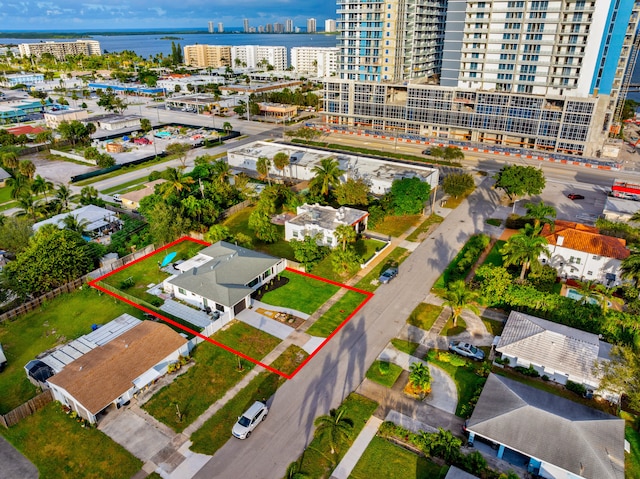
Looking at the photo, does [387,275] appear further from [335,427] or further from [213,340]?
[335,427]

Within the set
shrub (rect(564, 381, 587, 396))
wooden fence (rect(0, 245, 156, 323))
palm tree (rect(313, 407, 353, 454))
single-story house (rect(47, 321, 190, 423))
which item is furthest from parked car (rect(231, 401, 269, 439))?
wooden fence (rect(0, 245, 156, 323))

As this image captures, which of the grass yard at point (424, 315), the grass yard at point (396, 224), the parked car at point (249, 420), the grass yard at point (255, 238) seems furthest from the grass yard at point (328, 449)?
the grass yard at point (396, 224)

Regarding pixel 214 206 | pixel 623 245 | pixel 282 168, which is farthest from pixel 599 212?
pixel 214 206

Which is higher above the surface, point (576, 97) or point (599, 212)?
point (576, 97)

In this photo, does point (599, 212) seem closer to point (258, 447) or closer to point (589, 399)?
point (589, 399)

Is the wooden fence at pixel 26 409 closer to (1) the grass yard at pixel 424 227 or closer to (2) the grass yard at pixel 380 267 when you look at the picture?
(2) the grass yard at pixel 380 267

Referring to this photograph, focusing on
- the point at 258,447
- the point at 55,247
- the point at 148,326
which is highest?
the point at 55,247
